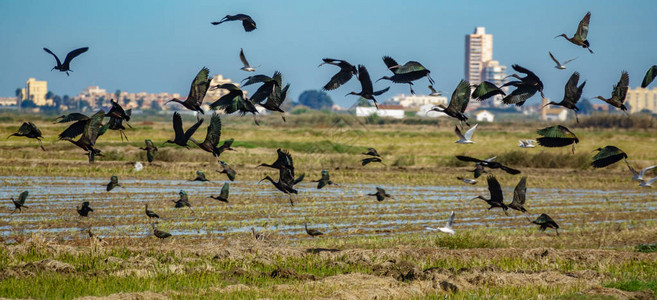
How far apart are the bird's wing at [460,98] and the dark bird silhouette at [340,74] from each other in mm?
1715

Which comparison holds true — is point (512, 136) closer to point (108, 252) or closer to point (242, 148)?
point (242, 148)

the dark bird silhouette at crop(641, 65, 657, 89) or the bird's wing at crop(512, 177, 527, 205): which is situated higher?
the dark bird silhouette at crop(641, 65, 657, 89)

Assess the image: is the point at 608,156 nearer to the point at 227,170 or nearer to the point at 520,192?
the point at 520,192

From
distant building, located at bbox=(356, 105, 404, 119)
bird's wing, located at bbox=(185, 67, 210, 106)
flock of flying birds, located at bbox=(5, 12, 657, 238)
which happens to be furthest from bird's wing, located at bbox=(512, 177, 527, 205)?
bird's wing, located at bbox=(185, 67, 210, 106)

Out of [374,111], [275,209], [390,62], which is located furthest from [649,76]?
[374,111]

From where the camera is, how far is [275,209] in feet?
72.9

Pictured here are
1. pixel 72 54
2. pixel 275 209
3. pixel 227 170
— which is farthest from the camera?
pixel 275 209

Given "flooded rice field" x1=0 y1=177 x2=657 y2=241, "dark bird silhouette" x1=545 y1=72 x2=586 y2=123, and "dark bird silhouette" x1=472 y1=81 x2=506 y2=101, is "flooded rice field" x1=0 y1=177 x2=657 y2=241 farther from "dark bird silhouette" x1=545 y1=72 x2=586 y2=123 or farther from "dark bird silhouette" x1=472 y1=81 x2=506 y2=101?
"dark bird silhouette" x1=545 y1=72 x2=586 y2=123

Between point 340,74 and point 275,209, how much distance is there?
9938 mm

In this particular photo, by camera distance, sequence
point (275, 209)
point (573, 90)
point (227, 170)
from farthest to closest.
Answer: point (275, 209)
point (227, 170)
point (573, 90)

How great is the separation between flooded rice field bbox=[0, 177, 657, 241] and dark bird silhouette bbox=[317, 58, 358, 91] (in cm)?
542

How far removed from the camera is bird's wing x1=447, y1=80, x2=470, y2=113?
11773mm

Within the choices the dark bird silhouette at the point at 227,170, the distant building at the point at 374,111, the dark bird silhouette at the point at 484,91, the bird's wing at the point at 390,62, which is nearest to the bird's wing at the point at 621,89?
the dark bird silhouette at the point at 484,91

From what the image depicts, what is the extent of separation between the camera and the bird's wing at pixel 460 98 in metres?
A: 11.8
